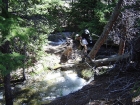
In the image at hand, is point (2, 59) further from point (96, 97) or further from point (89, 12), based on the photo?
point (89, 12)

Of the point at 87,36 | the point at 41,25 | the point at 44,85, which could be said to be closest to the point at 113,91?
the point at 44,85

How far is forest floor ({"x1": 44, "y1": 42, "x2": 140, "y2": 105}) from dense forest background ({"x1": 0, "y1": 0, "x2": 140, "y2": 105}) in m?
0.79

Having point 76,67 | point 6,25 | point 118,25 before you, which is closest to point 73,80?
point 76,67

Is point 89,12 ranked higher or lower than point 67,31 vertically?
higher

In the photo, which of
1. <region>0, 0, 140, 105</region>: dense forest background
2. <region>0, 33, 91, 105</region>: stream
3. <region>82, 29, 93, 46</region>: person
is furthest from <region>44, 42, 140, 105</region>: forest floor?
<region>82, 29, 93, 46</region>: person

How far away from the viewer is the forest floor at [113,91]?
641 cm

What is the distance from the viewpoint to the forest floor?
6.41 m

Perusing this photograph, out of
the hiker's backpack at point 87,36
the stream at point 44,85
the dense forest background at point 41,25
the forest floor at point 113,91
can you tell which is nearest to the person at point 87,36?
the hiker's backpack at point 87,36

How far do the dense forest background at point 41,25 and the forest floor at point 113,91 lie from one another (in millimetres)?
787

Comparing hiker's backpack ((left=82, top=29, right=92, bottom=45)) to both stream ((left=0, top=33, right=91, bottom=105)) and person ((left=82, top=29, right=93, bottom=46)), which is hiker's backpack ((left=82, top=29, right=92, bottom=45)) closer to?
person ((left=82, top=29, right=93, bottom=46))

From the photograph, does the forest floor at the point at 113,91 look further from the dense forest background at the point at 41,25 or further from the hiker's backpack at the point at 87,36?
the hiker's backpack at the point at 87,36

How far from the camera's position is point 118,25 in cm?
1343

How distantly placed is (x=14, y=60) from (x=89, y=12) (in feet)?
52.4

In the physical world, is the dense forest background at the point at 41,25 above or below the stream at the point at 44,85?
above
